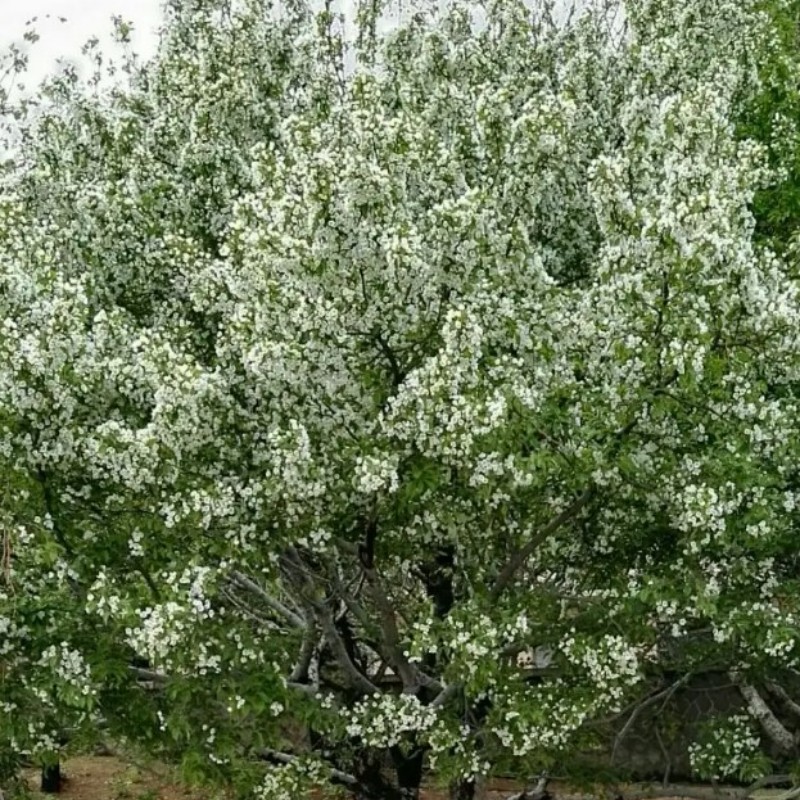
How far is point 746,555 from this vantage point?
6.55 meters

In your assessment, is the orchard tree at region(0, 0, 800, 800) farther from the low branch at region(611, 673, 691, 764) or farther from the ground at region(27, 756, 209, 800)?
the ground at region(27, 756, 209, 800)

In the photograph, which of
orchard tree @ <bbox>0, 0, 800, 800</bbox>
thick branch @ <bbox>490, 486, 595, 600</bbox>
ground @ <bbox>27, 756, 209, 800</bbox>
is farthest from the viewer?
ground @ <bbox>27, 756, 209, 800</bbox>

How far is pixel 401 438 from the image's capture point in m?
5.68

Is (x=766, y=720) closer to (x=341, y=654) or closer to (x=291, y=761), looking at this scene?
(x=341, y=654)

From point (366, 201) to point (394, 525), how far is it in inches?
72.4

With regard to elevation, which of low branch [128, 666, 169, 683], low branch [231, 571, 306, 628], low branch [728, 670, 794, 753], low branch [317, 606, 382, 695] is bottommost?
low branch [128, 666, 169, 683]

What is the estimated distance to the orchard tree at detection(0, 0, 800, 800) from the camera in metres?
5.66

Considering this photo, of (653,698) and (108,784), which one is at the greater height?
(653,698)

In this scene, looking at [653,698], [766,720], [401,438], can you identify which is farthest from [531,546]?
[766,720]

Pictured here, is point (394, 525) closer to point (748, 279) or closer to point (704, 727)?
point (748, 279)

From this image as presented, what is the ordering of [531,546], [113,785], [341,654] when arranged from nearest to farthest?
[531,546]
[341,654]
[113,785]

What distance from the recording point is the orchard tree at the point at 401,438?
5.66 metres

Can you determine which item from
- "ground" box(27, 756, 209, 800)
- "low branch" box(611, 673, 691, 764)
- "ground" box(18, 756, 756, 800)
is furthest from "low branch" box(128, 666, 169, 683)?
"ground" box(27, 756, 209, 800)

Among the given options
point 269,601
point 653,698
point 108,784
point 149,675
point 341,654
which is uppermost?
point 653,698
